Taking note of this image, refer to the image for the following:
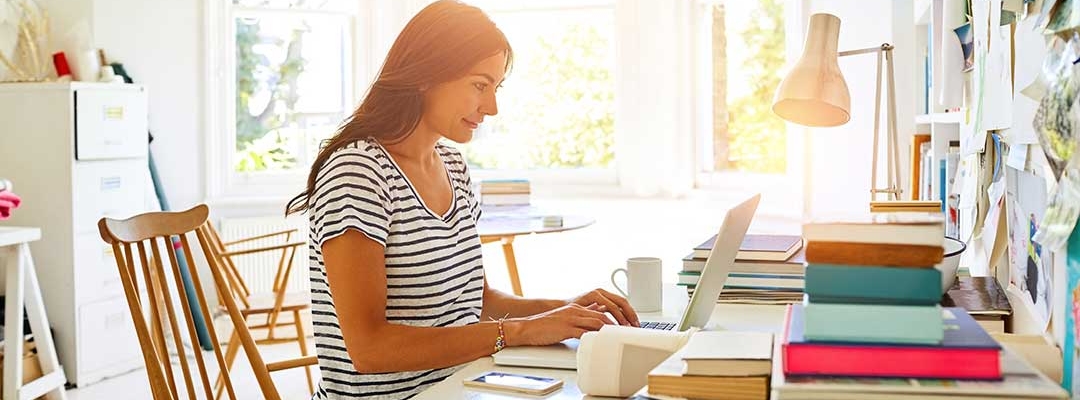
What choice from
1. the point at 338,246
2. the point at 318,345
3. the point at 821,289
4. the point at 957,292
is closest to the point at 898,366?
the point at 821,289

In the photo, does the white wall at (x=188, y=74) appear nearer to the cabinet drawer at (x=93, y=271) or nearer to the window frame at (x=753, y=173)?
the window frame at (x=753, y=173)

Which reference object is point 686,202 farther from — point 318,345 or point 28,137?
point 318,345

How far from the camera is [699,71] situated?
5047 millimetres

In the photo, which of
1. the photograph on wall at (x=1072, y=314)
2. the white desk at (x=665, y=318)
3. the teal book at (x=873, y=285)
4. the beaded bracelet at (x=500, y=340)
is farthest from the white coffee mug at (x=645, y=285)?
the teal book at (x=873, y=285)

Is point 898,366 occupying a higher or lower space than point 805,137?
lower

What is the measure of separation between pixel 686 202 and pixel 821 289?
406 cm

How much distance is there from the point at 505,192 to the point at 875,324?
3619 mm

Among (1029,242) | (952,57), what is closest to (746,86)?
(952,57)

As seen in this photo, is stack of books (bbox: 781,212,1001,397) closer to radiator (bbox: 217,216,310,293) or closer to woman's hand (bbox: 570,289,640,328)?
woman's hand (bbox: 570,289,640,328)

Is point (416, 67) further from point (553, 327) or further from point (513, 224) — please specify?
point (513, 224)

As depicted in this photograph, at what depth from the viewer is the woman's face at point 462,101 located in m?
1.80

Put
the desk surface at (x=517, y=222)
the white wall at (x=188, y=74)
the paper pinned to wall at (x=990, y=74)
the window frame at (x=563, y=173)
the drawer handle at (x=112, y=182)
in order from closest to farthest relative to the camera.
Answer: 1. the paper pinned to wall at (x=990, y=74)
2. the desk surface at (x=517, y=222)
3. the white wall at (x=188, y=74)
4. the drawer handle at (x=112, y=182)
5. the window frame at (x=563, y=173)

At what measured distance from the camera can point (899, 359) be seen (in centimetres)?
93

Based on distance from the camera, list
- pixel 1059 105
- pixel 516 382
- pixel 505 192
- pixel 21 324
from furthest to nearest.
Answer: pixel 505 192, pixel 21 324, pixel 516 382, pixel 1059 105
